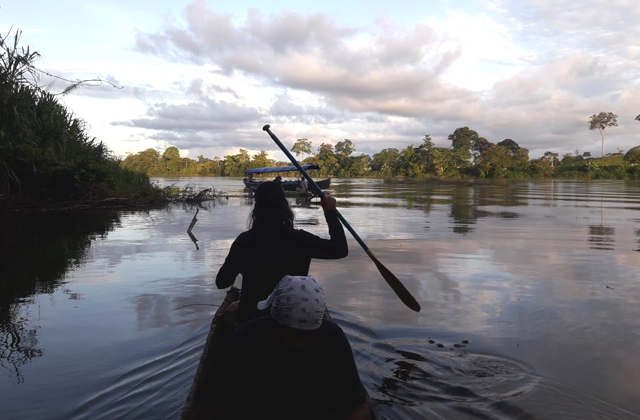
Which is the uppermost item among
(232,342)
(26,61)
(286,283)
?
(26,61)

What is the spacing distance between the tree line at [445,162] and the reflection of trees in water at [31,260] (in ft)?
165

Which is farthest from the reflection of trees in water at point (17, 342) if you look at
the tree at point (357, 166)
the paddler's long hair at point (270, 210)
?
the tree at point (357, 166)

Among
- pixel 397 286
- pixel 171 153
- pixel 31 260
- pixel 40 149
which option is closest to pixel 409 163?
pixel 171 153

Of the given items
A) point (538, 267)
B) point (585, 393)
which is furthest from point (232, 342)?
point (538, 267)

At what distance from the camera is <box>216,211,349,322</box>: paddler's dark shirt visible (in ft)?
9.37

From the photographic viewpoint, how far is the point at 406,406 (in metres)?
3.34

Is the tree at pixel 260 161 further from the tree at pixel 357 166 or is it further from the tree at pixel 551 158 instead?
the tree at pixel 551 158

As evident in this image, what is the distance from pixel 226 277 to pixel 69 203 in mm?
16431

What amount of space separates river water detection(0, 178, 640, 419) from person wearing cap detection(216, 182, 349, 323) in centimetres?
111

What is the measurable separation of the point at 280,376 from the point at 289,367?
A: 0.19ft

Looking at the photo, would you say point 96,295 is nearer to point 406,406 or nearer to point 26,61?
point 406,406

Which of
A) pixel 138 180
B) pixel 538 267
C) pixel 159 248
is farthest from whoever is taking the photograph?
pixel 138 180

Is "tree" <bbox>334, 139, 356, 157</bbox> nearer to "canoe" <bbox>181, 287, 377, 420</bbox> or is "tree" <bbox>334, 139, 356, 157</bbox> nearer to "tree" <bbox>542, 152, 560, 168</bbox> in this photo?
"tree" <bbox>542, 152, 560, 168</bbox>

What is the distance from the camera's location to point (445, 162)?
85188mm
